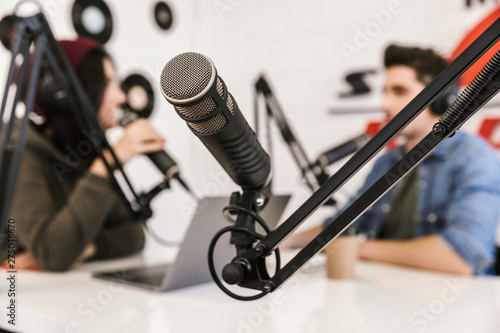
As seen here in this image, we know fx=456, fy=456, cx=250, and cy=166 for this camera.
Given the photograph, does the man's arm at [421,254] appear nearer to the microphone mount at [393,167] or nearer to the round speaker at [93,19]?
the microphone mount at [393,167]

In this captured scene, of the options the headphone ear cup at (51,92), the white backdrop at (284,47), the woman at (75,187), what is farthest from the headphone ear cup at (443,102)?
the white backdrop at (284,47)

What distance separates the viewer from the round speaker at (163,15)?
2888 millimetres

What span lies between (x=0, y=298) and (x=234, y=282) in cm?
60

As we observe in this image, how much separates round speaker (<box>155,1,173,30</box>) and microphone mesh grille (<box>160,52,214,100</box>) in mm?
2625

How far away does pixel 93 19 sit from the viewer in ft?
7.93

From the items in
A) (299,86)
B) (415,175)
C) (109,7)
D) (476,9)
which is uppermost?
(476,9)

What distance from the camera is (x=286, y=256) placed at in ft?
1.81

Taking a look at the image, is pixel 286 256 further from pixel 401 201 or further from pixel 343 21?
pixel 343 21

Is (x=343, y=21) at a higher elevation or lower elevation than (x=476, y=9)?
lower

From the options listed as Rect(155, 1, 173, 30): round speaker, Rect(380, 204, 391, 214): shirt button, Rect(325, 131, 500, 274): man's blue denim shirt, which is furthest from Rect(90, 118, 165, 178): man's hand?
Rect(155, 1, 173, 30): round speaker

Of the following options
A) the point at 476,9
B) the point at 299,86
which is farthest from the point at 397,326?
the point at 299,86

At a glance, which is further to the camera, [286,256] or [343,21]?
[343,21]

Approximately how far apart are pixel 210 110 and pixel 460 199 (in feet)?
4.19

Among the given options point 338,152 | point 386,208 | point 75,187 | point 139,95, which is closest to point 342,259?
point 338,152
